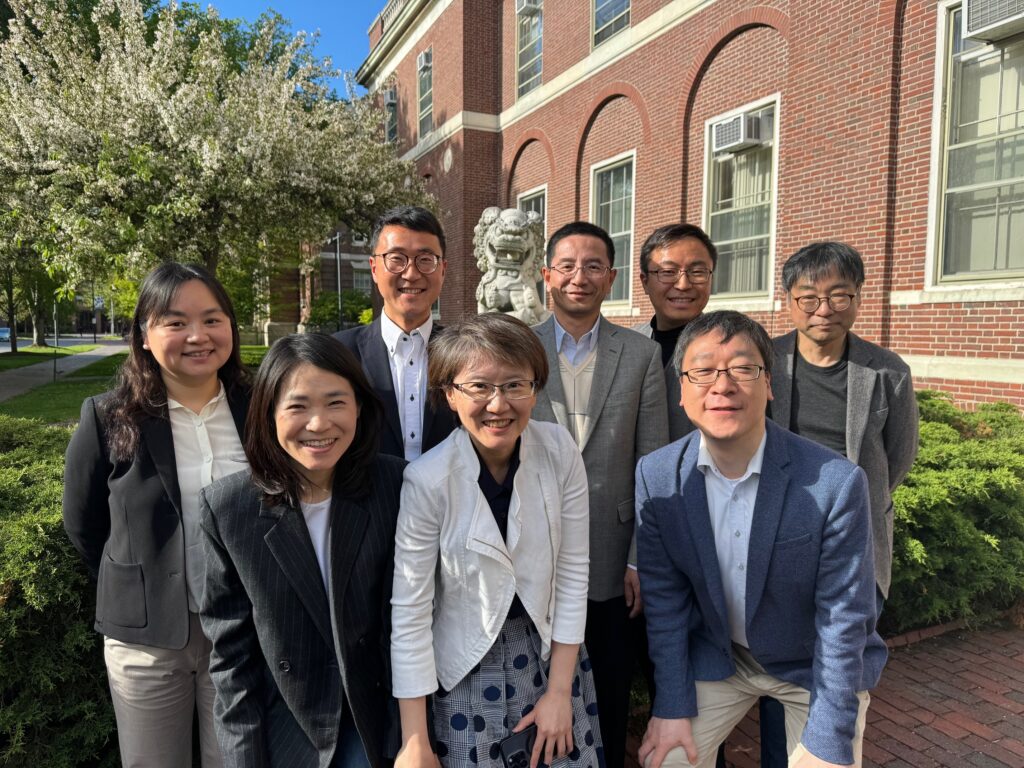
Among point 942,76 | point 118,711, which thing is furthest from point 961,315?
point 118,711

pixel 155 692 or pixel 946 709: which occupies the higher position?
pixel 155 692

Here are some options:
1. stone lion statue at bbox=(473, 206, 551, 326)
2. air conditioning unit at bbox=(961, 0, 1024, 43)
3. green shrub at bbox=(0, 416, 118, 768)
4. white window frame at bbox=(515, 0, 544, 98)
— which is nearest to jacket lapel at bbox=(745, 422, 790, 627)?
green shrub at bbox=(0, 416, 118, 768)

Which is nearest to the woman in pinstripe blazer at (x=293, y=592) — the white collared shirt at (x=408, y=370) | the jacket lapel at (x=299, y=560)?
the jacket lapel at (x=299, y=560)

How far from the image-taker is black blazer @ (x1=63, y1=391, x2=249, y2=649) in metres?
1.89

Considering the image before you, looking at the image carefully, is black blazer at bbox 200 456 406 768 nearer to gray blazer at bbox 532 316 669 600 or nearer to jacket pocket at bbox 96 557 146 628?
jacket pocket at bbox 96 557 146 628

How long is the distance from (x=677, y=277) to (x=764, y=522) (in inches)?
46.7

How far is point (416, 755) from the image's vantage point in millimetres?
1653

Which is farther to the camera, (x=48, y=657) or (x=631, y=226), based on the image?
(x=631, y=226)

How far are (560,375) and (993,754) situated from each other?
2664 millimetres

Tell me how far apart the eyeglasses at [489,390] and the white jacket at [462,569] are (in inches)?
6.7

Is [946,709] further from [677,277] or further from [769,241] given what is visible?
[769,241]

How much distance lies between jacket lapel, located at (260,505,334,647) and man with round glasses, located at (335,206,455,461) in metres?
0.65

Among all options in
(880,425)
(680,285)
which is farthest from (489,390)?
(880,425)

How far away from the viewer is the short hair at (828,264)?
2.47 meters
